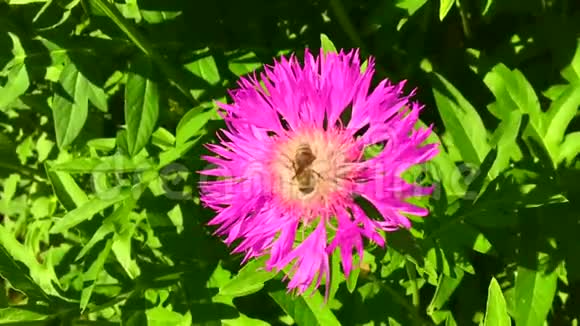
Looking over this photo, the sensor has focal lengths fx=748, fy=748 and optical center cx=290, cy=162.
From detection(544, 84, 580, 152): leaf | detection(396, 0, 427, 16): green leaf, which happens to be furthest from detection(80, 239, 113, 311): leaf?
detection(544, 84, 580, 152): leaf

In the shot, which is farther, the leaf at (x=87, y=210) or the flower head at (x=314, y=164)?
the leaf at (x=87, y=210)

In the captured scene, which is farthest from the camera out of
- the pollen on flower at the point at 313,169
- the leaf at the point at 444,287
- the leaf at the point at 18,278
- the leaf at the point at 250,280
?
the leaf at the point at 18,278

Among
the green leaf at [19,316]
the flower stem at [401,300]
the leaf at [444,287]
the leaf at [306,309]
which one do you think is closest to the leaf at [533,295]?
the leaf at [444,287]

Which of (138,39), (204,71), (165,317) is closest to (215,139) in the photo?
(204,71)

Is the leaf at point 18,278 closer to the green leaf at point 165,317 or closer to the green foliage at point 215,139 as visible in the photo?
the green foliage at point 215,139

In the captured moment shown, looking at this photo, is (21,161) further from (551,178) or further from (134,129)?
(551,178)

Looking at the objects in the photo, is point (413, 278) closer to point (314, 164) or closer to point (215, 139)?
point (314, 164)

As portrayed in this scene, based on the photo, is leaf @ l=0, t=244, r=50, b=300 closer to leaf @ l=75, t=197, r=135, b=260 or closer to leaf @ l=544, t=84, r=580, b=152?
leaf @ l=75, t=197, r=135, b=260
